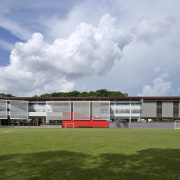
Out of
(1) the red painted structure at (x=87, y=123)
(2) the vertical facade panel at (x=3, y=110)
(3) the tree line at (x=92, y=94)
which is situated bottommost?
(1) the red painted structure at (x=87, y=123)

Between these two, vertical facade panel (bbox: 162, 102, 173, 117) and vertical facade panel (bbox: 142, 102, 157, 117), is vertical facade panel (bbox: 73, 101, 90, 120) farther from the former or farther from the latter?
vertical facade panel (bbox: 162, 102, 173, 117)

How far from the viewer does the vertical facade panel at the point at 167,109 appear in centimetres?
6299

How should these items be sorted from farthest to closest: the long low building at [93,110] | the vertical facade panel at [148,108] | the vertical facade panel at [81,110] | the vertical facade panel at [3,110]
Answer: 1. the vertical facade panel at [3,110]
2. the vertical facade panel at [148,108]
3. the long low building at [93,110]
4. the vertical facade panel at [81,110]

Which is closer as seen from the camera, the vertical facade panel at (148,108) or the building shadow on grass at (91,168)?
the building shadow on grass at (91,168)

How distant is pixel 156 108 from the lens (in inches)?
2506

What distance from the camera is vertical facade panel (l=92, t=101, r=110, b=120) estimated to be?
205ft

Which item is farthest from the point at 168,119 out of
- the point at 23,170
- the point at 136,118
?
the point at 23,170

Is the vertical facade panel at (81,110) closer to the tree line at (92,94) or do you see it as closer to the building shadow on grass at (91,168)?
the tree line at (92,94)

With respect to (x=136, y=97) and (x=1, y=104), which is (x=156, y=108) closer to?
(x=136, y=97)

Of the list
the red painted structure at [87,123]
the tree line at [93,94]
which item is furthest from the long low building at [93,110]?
the tree line at [93,94]

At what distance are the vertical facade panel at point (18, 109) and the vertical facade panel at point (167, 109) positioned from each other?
4806cm

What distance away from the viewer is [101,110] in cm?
6353

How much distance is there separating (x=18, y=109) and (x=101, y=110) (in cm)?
2992

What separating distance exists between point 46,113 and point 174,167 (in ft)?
199
